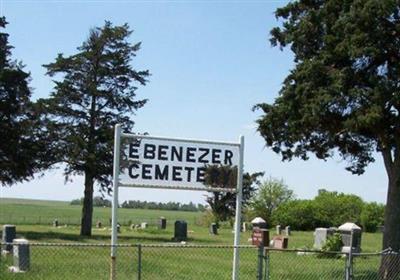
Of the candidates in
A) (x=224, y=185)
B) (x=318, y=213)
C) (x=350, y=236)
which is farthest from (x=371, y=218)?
(x=224, y=185)

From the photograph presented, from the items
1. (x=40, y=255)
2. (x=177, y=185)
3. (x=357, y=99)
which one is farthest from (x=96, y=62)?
(x=177, y=185)

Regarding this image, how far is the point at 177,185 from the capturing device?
12461mm

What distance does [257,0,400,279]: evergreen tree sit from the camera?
1803 cm

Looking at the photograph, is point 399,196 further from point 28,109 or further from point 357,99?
point 28,109

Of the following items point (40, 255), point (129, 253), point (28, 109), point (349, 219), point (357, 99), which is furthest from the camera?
point (349, 219)

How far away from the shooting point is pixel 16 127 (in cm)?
3753

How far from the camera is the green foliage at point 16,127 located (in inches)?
1446

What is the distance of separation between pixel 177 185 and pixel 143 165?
761 millimetres

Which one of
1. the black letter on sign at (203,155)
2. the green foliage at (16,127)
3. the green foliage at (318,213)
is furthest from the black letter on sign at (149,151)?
the green foliage at (318,213)

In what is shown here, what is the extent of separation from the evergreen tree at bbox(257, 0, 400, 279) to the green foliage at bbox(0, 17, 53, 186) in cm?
1996

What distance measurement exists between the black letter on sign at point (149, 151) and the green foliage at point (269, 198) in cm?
5430

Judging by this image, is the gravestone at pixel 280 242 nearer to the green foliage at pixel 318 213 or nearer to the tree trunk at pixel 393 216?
the tree trunk at pixel 393 216

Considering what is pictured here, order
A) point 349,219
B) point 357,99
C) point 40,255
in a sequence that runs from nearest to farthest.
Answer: point 357,99 < point 40,255 < point 349,219

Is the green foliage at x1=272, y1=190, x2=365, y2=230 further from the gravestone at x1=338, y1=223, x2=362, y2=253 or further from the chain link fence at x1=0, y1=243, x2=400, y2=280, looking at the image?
the chain link fence at x1=0, y1=243, x2=400, y2=280
